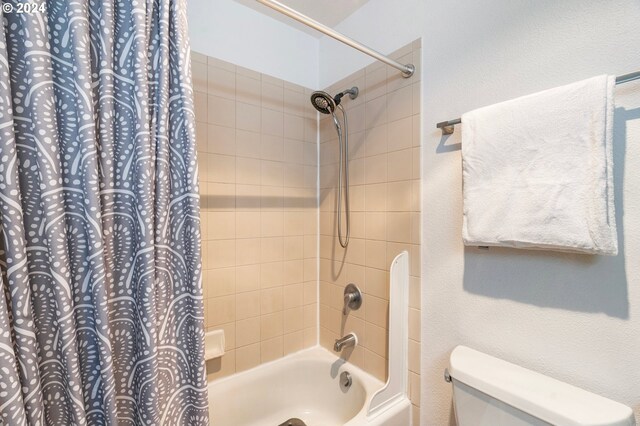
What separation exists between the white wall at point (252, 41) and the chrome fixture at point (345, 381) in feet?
5.88

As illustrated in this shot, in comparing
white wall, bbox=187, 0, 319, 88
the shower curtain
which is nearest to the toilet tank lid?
the shower curtain

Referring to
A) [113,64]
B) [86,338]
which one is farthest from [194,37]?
[86,338]

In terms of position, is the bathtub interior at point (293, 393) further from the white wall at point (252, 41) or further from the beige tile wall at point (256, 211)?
the white wall at point (252, 41)

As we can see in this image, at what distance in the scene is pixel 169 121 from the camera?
2.78 ft

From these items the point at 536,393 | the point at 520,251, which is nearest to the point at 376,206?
the point at 520,251

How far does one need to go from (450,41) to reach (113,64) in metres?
1.23

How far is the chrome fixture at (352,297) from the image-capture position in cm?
160

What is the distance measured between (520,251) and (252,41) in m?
1.70

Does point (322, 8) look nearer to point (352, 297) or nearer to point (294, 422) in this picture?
point (352, 297)

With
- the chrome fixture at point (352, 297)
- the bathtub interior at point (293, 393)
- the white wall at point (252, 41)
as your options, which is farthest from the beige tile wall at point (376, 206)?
the white wall at point (252, 41)

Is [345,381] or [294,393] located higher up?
[345,381]

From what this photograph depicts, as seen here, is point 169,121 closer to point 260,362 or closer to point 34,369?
point 34,369

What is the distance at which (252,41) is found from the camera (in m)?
1.63

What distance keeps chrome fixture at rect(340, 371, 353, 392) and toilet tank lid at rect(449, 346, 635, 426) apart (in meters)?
Result: 0.74
